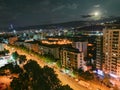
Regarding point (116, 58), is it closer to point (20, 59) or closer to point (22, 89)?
point (22, 89)

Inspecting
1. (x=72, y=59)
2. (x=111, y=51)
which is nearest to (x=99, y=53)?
(x=111, y=51)

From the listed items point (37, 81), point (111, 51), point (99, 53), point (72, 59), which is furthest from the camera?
point (72, 59)

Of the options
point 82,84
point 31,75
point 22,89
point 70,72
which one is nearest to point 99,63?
point 70,72

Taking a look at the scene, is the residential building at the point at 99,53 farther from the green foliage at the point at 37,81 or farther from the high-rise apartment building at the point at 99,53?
the green foliage at the point at 37,81

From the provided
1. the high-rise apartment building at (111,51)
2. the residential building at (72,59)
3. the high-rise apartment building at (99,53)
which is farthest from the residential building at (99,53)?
the residential building at (72,59)

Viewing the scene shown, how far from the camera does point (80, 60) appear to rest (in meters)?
19.5

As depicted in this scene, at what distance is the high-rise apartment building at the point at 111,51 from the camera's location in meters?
16.9

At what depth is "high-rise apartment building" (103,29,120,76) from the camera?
55.4 feet

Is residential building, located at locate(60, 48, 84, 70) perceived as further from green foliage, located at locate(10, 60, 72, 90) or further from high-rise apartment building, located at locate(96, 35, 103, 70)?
green foliage, located at locate(10, 60, 72, 90)

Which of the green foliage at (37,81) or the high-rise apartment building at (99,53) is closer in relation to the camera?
the green foliage at (37,81)

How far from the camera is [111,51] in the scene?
1761cm

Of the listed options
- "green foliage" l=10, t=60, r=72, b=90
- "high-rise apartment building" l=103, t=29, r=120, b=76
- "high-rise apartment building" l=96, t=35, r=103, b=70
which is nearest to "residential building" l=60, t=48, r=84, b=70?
"high-rise apartment building" l=96, t=35, r=103, b=70

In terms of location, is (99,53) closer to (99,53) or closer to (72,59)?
(99,53)

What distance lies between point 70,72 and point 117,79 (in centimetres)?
460
